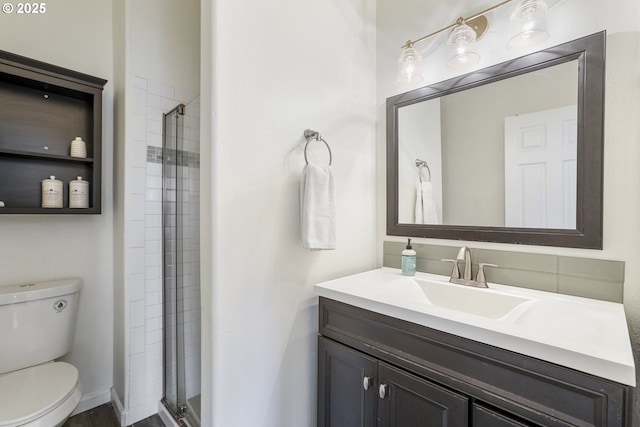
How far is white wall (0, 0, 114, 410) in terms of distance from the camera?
154cm

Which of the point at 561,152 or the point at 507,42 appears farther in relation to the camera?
the point at 507,42

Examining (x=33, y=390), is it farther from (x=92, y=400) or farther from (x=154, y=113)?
(x=154, y=113)

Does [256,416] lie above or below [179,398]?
above

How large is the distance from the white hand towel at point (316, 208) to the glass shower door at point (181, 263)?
641mm

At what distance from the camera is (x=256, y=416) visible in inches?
44.5

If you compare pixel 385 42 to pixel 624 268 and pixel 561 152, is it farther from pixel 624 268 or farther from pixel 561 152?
pixel 624 268

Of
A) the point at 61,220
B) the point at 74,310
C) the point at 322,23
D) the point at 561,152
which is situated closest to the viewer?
the point at 561,152

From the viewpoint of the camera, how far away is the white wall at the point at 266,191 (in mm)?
1029

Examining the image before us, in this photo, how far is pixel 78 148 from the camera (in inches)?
64.2

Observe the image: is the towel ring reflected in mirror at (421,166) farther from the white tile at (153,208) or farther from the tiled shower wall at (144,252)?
the white tile at (153,208)

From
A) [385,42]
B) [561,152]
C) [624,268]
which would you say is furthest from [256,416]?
[385,42]

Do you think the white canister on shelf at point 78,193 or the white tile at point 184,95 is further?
the white tile at point 184,95

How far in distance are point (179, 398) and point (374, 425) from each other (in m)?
1.25

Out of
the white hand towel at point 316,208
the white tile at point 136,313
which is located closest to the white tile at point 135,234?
the white tile at point 136,313
